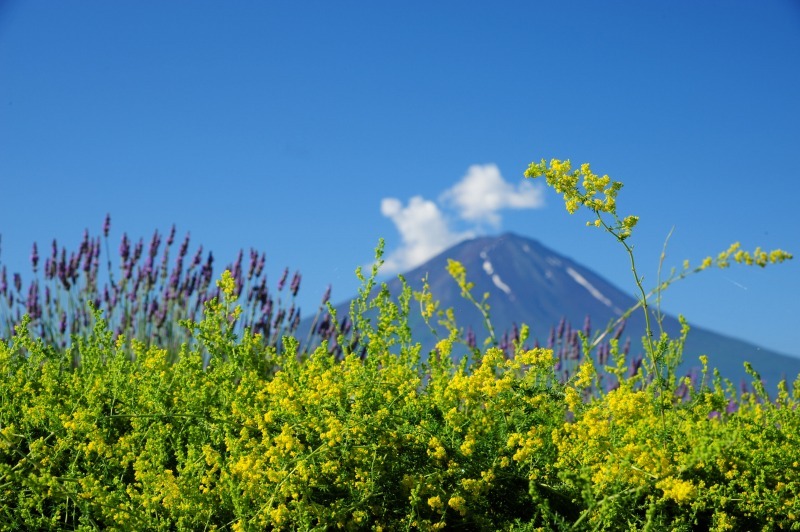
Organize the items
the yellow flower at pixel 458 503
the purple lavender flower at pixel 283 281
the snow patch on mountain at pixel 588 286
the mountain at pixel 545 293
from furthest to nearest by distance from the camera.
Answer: the snow patch on mountain at pixel 588 286 < the mountain at pixel 545 293 < the purple lavender flower at pixel 283 281 < the yellow flower at pixel 458 503

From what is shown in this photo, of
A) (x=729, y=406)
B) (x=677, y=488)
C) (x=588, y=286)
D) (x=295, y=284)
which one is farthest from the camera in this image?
(x=588, y=286)

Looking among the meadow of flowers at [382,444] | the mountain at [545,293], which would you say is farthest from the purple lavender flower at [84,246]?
the mountain at [545,293]

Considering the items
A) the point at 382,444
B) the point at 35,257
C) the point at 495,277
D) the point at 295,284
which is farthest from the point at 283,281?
the point at 495,277

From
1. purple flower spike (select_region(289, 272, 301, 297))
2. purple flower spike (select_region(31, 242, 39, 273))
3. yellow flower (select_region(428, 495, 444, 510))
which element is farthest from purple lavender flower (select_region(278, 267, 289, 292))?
yellow flower (select_region(428, 495, 444, 510))

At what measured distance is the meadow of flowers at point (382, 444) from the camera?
1943 millimetres

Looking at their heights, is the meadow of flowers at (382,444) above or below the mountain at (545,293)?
below

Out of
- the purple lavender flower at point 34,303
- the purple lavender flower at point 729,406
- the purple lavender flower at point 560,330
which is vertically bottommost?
the purple lavender flower at point 729,406

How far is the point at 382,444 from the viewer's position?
202 cm

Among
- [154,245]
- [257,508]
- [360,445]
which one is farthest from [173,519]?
[154,245]

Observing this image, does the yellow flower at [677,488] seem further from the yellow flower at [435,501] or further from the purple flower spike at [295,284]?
the purple flower spike at [295,284]

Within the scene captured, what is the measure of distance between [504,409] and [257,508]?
2.33 feet

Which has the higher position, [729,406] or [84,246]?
[84,246]

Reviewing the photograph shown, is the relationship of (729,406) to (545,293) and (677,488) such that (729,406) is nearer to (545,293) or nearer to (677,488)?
(677,488)

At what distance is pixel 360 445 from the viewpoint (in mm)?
2006
